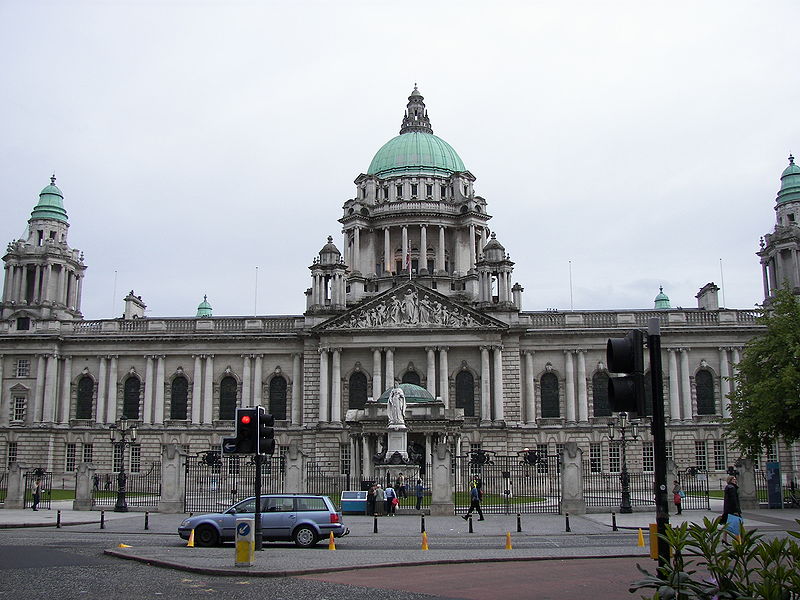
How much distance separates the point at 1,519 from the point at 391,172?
196 feet

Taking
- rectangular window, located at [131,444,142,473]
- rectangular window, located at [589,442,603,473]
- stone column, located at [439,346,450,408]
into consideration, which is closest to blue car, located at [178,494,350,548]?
stone column, located at [439,346,450,408]

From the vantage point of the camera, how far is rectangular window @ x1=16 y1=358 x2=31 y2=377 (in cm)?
7269

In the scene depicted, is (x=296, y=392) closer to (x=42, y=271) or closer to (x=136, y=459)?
(x=136, y=459)

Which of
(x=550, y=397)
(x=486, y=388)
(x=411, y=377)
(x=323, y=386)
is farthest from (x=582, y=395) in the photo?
(x=323, y=386)

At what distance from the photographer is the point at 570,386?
229ft

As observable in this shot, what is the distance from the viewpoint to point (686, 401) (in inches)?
2729

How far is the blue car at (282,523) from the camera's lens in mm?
26953

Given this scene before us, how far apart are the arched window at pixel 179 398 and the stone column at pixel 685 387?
40.6 meters

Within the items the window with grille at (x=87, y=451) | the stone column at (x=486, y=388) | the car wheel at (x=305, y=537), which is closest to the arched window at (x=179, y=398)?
the window with grille at (x=87, y=451)

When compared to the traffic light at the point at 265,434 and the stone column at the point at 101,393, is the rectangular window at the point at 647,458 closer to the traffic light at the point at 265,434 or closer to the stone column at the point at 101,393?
the stone column at the point at 101,393

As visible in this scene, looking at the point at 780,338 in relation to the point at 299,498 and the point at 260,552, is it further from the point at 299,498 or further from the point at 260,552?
the point at 260,552

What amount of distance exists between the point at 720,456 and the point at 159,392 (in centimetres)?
4571

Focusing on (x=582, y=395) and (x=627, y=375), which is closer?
(x=627, y=375)

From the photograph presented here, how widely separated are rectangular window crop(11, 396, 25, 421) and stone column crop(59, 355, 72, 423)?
89.6 inches
